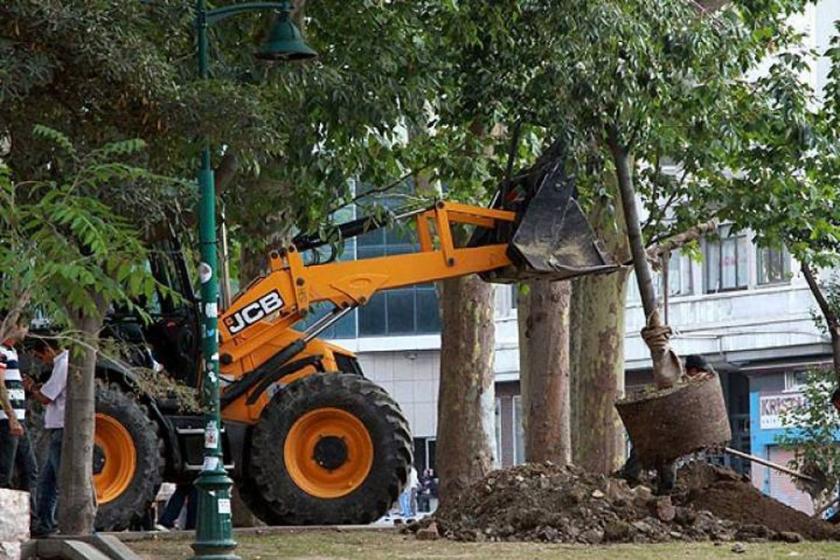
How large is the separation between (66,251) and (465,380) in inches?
647

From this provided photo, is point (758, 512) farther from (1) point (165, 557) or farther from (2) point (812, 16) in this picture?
(2) point (812, 16)

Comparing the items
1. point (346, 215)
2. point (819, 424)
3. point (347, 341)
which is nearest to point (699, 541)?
point (819, 424)

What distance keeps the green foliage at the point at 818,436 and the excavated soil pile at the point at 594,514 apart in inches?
267

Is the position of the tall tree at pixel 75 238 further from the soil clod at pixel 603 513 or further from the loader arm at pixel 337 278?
the loader arm at pixel 337 278

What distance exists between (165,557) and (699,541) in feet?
16.8

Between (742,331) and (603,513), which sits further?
(742,331)

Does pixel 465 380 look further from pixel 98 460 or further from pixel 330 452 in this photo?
pixel 98 460

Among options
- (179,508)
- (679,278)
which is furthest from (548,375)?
(679,278)

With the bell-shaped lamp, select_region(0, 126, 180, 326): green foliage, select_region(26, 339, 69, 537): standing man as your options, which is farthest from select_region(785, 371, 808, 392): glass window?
select_region(0, 126, 180, 326): green foliage

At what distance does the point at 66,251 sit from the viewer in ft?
52.0

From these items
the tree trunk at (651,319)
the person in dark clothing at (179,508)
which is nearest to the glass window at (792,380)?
the tree trunk at (651,319)

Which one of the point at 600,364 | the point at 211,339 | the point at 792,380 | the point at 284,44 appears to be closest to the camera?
the point at 211,339

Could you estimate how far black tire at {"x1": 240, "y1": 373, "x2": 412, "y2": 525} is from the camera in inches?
947

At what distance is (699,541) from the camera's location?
21.6m
